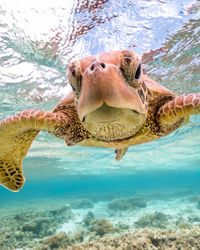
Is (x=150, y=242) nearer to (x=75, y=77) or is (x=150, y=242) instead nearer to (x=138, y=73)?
(x=138, y=73)

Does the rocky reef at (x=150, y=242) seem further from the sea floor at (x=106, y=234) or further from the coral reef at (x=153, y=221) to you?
the coral reef at (x=153, y=221)

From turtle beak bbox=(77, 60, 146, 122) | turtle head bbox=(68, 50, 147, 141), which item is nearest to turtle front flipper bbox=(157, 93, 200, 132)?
turtle head bbox=(68, 50, 147, 141)

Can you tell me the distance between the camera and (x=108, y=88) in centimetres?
239

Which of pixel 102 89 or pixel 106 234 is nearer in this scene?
pixel 102 89

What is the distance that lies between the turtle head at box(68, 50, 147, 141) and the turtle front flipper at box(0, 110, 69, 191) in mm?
1361

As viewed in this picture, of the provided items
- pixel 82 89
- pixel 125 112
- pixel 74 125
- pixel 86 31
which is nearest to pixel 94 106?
pixel 82 89

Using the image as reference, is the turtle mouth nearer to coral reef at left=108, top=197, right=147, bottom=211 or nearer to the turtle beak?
the turtle beak

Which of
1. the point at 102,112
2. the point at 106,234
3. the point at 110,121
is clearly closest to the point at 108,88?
the point at 102,112

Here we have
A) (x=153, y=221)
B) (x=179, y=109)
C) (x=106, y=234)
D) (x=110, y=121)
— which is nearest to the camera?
(x=110, y=121)

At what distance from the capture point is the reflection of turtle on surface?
2.45 metres

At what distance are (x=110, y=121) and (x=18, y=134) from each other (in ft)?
7.97

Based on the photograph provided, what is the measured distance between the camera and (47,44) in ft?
28.4

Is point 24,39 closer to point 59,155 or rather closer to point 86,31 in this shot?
point 86,31

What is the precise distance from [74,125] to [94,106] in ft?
5.90
